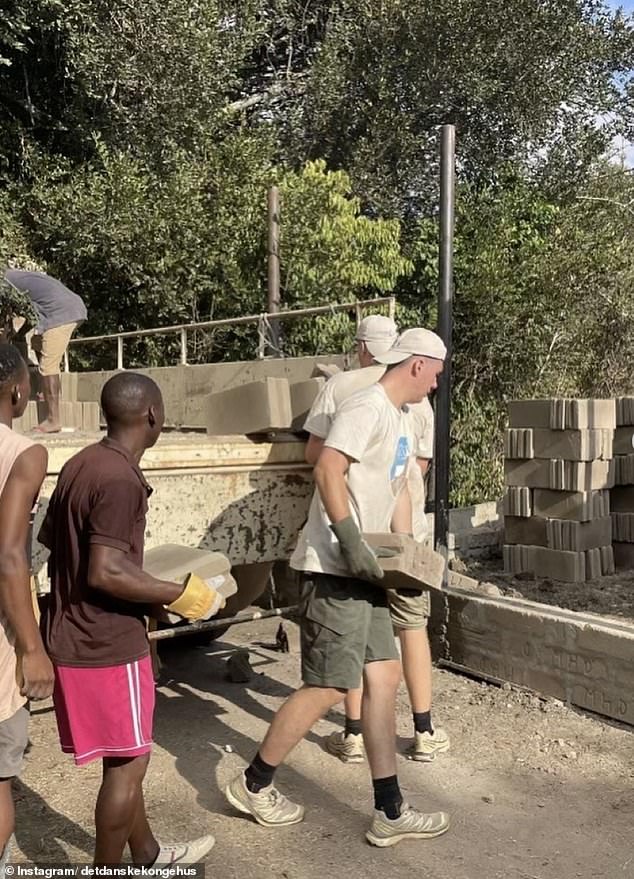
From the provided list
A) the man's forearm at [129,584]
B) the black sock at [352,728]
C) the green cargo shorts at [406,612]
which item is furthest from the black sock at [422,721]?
the man's forearm at [129,584]

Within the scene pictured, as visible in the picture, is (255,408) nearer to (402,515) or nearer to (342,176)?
(402,515)

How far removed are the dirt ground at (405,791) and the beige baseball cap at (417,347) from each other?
1801mm

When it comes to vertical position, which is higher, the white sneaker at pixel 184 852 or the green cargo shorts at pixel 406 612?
the green cargo shorts at pixel 406 612

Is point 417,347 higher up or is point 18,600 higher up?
point 417,347

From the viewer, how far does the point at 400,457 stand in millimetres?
3318

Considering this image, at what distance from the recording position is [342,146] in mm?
17125

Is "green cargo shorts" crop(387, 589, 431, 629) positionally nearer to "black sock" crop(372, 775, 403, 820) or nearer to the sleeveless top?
"black sock" crop(372, 775, 403, 820)

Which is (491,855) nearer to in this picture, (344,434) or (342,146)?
(344,434)

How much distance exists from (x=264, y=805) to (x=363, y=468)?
52.0 inches

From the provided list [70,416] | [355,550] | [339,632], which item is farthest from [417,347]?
[70,416]

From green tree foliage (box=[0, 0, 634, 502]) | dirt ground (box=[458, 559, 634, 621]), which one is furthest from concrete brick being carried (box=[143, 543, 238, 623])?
green tree foliage (box=[0, 0, 634, 502])

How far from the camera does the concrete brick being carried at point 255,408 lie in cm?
401

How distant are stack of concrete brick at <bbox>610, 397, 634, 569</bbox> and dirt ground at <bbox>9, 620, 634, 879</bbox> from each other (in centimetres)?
281

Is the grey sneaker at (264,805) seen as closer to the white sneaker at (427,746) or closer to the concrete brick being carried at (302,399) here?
the white sneaker at (427,746)
